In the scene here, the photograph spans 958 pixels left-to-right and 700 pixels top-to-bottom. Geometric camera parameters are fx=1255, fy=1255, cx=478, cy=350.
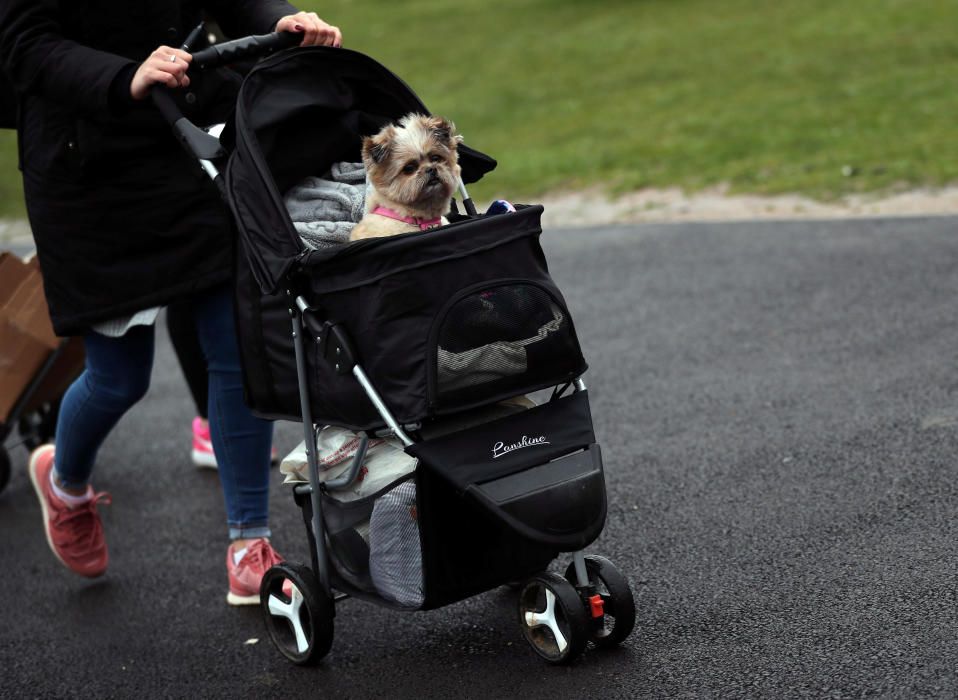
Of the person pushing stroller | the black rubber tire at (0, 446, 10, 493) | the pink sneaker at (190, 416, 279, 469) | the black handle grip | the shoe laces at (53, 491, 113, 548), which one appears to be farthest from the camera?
the pink sneaker at (190, 416, 279, 469)

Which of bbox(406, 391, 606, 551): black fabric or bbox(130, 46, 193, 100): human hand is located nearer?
bbox(406, 391, 606, 551): black fabric

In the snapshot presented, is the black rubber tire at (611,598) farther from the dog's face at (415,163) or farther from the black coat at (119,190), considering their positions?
the black coat at (119,190)

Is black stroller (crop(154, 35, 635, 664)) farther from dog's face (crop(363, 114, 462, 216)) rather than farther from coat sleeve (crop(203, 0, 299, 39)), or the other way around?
coat sleeve (crop(203, 0, 299, 39))

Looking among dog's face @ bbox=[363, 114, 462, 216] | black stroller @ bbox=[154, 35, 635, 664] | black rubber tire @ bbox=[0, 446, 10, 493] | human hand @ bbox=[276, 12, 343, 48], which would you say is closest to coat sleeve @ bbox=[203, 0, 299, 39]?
human hand @ bbox=[276, 12, 343, 48]

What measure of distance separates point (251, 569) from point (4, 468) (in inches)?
69.4

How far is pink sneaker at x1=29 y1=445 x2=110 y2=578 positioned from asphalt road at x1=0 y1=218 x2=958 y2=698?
12 centimetres

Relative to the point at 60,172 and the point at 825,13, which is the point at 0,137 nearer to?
the point at 825,13

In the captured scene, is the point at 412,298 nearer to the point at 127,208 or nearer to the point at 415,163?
the point at 415,163

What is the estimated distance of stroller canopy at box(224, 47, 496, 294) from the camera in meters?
3.05

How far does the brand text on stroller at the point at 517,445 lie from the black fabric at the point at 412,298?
111 millimetres

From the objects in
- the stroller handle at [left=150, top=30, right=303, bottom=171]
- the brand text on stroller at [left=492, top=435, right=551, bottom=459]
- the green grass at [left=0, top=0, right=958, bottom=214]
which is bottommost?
the green grass at [left=0, top=0, right=958, bottom=214]

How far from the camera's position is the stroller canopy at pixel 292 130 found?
3.05m

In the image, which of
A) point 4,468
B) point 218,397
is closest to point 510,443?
point 218,397

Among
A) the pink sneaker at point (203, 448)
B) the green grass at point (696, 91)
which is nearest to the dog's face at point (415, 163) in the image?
the pink sneaker at point (203, 448)
